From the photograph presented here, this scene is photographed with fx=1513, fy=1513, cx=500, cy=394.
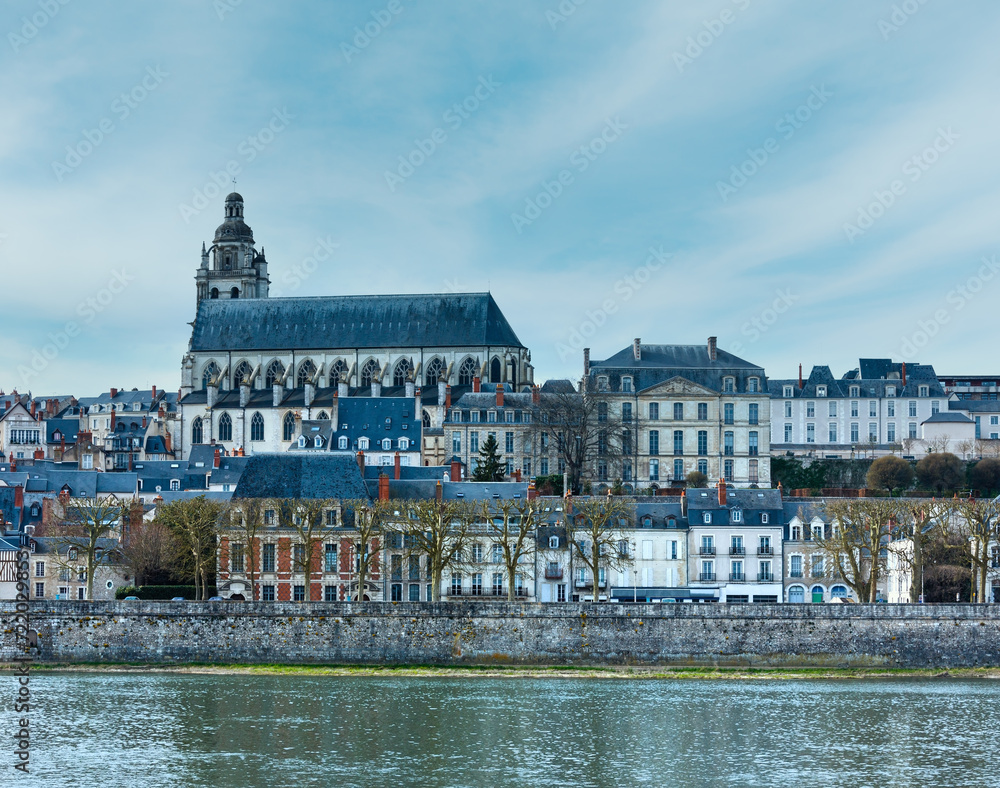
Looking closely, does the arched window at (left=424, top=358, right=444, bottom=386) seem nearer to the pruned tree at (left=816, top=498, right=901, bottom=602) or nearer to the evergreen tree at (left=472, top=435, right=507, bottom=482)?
the evergreen tree at (left=472, top=435, right=507, bottom=482)

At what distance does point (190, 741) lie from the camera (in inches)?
1203

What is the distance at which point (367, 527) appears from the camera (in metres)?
46.0

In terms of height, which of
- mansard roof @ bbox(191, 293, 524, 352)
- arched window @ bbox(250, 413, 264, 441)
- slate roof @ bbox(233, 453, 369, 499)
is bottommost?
slate roof @ bbox(233, 453, 369, 499)

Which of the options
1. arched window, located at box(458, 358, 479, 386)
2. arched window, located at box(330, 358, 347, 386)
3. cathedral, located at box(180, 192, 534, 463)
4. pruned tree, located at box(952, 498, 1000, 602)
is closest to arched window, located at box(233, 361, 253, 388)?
cathedral, located at box(180, 192, 534, 463)

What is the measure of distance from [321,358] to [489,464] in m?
25.9

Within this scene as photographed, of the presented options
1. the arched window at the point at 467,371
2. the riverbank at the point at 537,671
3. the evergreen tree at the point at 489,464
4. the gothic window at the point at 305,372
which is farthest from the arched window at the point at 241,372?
the riverbank at the point at 537,671

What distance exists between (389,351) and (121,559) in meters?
38.3

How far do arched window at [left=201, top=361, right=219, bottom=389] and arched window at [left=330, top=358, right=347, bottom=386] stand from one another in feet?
22.4

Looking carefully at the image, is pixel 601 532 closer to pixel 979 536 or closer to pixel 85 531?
pixel 979 536

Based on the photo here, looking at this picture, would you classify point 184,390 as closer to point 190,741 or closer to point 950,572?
point 950,572

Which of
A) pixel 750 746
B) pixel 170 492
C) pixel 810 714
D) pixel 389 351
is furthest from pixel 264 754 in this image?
pixel 389 351

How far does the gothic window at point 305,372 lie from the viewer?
86.9 m

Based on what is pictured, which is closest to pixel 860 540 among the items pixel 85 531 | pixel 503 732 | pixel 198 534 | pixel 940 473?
pixel 940 473

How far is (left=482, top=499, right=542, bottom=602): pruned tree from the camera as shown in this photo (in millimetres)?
46625
